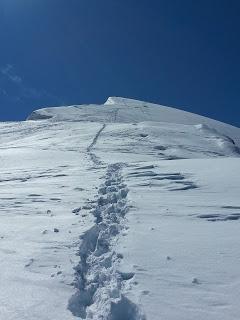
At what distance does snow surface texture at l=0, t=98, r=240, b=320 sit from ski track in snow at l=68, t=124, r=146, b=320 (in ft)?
0.06

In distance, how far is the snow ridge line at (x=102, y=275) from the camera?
19.1 feet

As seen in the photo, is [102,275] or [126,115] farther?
[126,115]

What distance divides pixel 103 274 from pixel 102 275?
4 cm

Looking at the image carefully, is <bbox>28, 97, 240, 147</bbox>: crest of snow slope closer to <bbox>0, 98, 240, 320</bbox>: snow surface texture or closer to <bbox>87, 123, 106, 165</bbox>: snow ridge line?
<bbox>87, 123, 106, 165</bbox>: snow ridge line

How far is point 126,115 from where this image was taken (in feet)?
181

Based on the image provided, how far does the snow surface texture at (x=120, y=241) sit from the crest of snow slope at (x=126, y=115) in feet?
101

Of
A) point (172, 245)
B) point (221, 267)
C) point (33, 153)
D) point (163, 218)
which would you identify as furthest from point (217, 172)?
point (33, 153)

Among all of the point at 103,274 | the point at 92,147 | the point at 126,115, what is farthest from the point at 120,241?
the point at 126,115

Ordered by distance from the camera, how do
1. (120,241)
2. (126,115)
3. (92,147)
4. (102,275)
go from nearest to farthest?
(102,275) → (120,241) → (92,147) → (126,115)

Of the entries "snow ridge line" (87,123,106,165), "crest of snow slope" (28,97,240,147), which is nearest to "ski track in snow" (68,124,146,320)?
"snow ridge line" (87,123,106,165)

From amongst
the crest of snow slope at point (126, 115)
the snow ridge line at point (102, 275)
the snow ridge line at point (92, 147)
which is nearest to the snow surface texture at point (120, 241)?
the snow ridge line at point (102, 275)

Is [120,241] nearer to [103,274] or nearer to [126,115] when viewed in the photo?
[103,274]

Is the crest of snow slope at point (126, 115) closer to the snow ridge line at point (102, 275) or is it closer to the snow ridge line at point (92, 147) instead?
the snow ridge line at point (92, 147)

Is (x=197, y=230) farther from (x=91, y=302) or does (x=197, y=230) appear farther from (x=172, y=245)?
(x=91, y=302)
